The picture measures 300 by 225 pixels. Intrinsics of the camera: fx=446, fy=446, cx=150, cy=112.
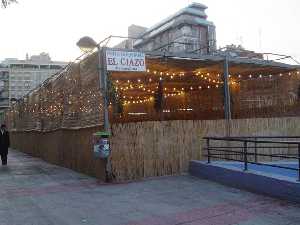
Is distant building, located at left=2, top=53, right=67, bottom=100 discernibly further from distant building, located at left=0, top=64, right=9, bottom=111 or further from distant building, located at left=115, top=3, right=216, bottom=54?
distant building, located at left=115, top=3, right=216, bottom=54

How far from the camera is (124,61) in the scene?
13.3 metres

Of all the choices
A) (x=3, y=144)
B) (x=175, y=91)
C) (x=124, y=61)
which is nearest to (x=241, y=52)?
(x=175, y=91)

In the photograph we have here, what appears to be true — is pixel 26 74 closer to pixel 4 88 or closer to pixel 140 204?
pixel 4 88

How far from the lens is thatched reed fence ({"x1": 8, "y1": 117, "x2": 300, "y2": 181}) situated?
1284 cm

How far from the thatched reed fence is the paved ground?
0.73m

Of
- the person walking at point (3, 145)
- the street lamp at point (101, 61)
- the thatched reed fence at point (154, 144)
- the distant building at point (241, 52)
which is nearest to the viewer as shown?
the street lamp at point (101, 61)

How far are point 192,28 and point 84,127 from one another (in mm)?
52512

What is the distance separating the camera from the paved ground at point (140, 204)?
8.00m

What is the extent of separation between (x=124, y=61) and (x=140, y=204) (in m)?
5.28

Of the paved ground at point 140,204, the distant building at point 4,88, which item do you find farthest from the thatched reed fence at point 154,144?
the distant building at point 4,88

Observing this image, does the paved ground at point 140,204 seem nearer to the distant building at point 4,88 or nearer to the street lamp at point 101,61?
the street lamp at point 101,61

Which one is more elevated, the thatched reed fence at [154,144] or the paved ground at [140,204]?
the thatched reed fence at [154,144]

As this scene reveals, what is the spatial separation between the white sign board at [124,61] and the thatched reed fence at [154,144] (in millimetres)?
1719

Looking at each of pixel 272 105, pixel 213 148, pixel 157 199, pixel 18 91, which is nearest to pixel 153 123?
pixel 213 148
